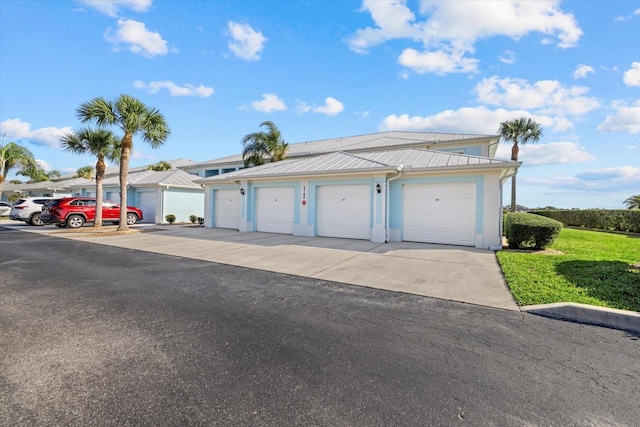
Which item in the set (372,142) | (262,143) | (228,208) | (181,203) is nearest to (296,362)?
(228,208)

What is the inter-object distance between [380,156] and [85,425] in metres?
14.3

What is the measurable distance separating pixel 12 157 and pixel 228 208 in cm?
2547

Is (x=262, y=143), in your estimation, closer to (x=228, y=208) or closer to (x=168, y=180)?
(x=228, y=208)

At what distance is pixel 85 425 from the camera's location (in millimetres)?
2168

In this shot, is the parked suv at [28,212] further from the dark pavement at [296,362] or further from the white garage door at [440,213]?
the white garage door at [440,213]

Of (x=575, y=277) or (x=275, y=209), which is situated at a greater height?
(x=275, y=209)

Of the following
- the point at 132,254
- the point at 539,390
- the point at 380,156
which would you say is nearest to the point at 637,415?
the point at 539,390

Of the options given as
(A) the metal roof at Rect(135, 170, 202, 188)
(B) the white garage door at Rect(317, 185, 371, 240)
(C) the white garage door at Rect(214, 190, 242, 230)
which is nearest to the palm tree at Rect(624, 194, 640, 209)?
(B) the white garage door at Rect(317, 185, 371, 240)

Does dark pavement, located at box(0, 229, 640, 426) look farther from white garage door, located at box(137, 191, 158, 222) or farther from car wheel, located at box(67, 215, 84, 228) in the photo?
white garage door, located at box(137, 191, 158, 222)

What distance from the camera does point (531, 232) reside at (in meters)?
9.95

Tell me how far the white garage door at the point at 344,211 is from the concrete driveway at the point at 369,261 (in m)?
0.75

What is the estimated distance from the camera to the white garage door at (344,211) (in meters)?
12.7

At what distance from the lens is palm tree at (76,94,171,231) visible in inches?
570

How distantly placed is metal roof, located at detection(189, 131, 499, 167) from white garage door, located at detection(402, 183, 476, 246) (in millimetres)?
9754
